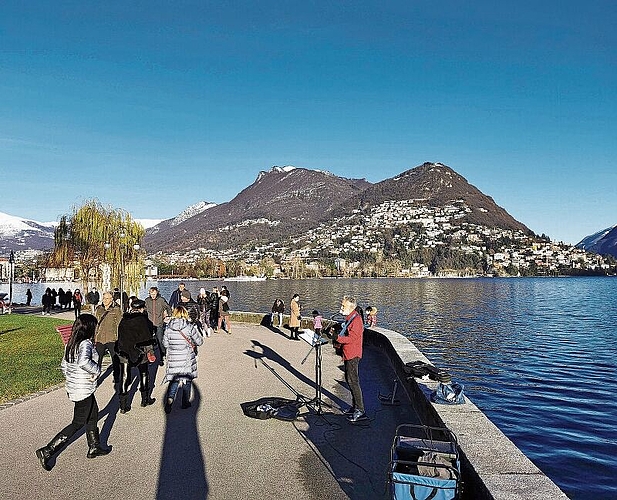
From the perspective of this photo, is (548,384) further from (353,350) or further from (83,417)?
(83,417)

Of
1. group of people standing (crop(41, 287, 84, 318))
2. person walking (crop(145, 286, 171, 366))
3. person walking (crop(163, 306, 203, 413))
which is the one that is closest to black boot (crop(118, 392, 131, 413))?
person walking (crop(163, 306, 203, 413))

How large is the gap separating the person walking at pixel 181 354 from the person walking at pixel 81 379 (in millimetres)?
2288

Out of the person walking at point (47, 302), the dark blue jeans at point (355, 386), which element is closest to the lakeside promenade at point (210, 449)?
the dark blue jeans at point (355, 386)

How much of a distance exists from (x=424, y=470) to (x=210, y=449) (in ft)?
9.01

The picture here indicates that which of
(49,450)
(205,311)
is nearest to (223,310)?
(205,311)

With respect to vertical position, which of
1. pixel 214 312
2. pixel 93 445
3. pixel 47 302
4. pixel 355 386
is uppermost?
pixel 214 312

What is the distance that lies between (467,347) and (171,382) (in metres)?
23.1

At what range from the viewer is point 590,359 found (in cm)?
2552

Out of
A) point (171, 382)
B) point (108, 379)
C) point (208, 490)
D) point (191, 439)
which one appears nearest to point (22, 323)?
point (108, 379)

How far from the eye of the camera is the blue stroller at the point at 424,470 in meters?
4.91

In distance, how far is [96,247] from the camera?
116 feet

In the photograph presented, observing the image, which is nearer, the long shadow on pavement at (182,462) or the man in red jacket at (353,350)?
the long shadow on pavement at (182,462)

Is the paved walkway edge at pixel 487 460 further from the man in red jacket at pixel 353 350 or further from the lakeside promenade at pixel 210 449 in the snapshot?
the man in red jacket at pixel 353 350

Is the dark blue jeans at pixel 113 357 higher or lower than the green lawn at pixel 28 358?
higher
